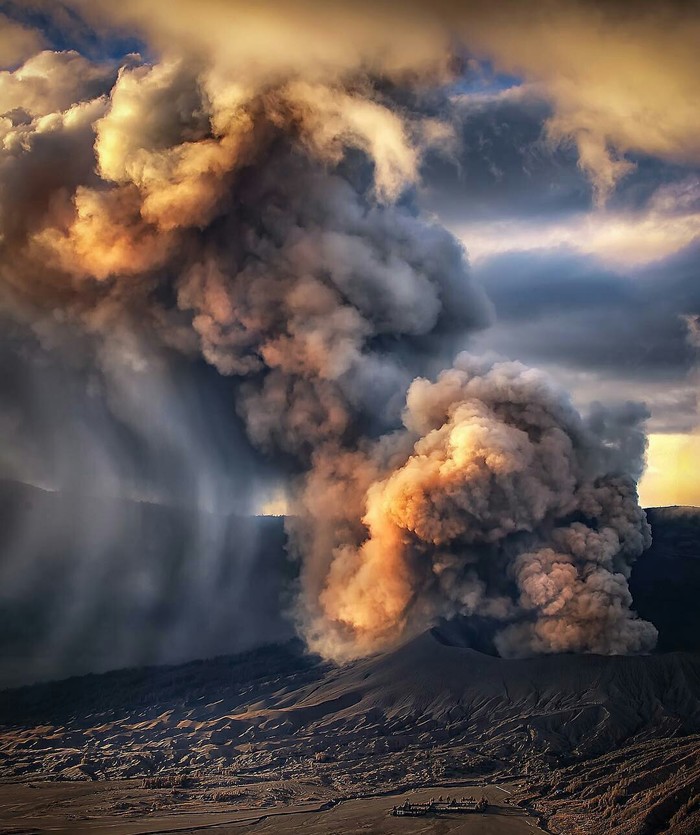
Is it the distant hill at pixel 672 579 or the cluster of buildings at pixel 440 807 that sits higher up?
the distant hill at pixel 672 579

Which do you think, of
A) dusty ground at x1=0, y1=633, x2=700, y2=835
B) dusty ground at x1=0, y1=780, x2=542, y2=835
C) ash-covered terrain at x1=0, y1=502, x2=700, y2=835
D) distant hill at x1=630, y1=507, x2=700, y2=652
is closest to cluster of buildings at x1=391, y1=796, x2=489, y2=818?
dusty ground at x1=0, y1=780, x2=542, y2=835

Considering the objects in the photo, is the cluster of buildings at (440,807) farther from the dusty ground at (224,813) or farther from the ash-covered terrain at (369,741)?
the ash-covered terrain at (369,741)

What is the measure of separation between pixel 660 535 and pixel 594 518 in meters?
19.9

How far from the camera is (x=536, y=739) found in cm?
5144

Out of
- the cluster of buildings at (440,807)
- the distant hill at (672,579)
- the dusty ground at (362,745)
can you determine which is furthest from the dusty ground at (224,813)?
the distant hill at (672,579)

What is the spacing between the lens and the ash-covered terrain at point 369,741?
42.8 metres

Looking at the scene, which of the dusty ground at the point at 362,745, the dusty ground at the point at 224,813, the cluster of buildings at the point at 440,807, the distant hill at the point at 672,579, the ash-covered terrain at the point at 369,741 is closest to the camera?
the dusty ground at the point at 224,813

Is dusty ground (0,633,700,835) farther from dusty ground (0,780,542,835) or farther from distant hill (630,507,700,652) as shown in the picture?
distant hill (630,507,700,652)

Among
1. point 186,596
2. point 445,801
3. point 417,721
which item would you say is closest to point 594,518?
point 417,721

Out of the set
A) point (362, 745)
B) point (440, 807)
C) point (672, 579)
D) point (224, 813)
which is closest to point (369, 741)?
point (362, 745)

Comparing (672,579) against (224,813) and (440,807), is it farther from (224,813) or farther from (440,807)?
(224,813)

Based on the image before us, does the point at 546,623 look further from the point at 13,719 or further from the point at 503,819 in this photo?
the point at 13,719

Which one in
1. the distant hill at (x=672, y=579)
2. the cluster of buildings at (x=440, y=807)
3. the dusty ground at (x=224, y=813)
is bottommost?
the cluster of buildings at (x=440, y=807)

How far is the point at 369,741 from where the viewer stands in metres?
53.4
